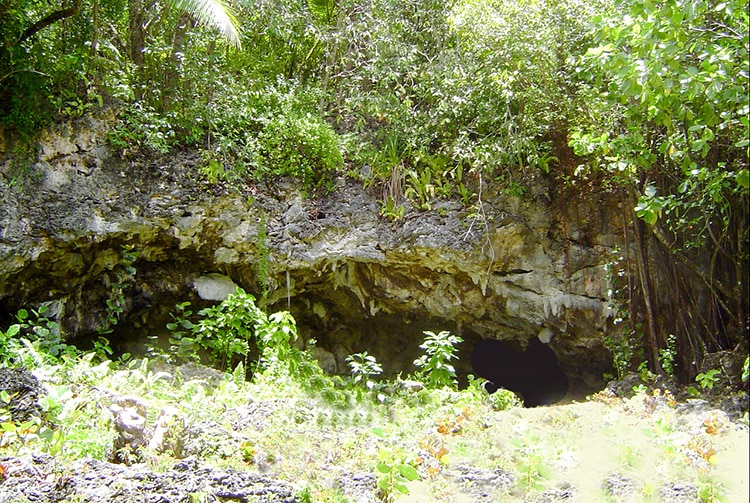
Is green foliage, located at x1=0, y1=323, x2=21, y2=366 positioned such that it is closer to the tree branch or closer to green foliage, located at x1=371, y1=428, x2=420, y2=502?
the tree branch

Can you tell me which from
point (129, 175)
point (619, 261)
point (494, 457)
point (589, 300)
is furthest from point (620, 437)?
point (129, 175)

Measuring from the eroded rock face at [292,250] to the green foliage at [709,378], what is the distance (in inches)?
127

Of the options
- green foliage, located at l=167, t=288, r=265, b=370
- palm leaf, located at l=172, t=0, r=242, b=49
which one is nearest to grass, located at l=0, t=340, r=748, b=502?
green foliage, located at l=167, t=288, r=265, b=370

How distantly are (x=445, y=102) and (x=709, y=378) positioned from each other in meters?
4.85

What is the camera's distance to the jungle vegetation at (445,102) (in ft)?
11.6

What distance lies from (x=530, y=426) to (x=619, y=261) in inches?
96.4

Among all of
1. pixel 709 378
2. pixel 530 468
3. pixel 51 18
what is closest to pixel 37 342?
pixel 51 18

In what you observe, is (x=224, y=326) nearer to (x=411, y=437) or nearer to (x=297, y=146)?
(x=297, y=146)

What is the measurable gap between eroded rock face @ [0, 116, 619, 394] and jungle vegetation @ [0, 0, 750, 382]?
0.88ft

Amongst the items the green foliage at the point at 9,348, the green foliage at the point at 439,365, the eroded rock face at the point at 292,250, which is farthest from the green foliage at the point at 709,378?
the green foliage at the point at 9,348

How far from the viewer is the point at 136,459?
3936mm

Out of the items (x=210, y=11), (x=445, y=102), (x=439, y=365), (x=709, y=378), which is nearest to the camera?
(x=709, y=378)

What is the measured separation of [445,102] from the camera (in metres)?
7.36

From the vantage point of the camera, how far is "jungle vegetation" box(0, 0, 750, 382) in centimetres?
353
